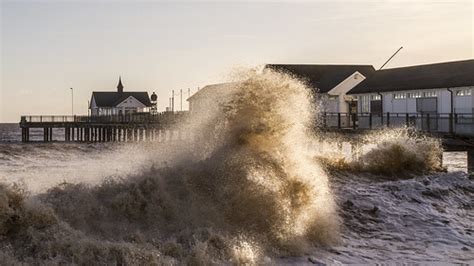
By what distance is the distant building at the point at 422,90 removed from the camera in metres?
33.3

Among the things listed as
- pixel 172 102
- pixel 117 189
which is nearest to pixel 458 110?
pixel 117 189

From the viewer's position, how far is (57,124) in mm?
65750

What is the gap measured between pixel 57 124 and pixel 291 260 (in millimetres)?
59619

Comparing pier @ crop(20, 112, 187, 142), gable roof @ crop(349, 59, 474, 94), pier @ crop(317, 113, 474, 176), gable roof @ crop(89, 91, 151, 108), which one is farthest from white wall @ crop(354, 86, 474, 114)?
gable roof @ crop(89, 91, 151, 108)

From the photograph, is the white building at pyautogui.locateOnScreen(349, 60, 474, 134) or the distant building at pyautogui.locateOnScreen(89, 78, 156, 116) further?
the distant building at pyautogui.locateOnScreen(89, 78, 156, 116)

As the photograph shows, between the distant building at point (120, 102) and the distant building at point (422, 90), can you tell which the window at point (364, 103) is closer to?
the distant building at point (422, 90)

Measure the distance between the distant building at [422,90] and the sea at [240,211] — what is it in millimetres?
17560

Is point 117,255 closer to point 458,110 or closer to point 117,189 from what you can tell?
point 117,189

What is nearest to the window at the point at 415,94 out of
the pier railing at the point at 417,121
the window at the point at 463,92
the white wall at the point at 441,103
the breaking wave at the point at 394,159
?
the white wall at the point at 441,103

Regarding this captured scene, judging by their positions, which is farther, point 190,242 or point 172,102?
point 172,102

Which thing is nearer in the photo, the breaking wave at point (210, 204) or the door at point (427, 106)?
the breaking wave at point (210, 204)

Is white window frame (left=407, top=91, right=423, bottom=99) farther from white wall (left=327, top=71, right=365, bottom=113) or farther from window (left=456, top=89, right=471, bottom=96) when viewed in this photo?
white wall (left=327, top=71, right=365, bottom=113)

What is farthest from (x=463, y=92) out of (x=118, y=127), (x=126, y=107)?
(x=126, y=107)

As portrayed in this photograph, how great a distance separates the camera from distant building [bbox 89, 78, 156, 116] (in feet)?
323
